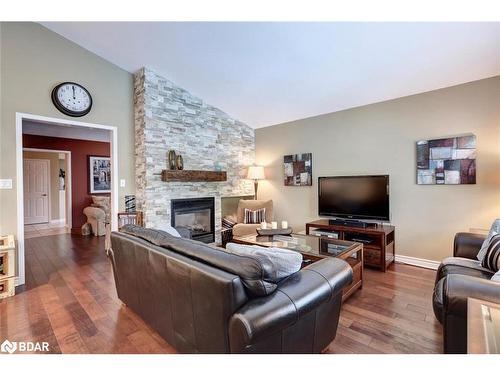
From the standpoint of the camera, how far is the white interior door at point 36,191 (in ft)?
21.4

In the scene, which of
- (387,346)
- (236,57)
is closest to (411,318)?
(387,346)

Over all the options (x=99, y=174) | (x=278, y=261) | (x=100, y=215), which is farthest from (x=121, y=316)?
(x=99, y=174)

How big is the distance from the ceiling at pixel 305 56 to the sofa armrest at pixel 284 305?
2345mm

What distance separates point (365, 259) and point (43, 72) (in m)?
4.77

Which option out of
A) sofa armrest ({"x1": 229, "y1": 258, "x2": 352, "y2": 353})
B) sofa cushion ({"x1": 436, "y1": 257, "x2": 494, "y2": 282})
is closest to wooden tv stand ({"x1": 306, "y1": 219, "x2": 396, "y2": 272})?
sofa cushion ({"x1": 436, "y1": 257, "x2": 494, "y2": 282})

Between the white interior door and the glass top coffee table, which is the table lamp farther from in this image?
the white interior door

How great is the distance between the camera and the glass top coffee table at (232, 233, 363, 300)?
8.16ft

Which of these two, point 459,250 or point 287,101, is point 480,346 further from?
point 287,101

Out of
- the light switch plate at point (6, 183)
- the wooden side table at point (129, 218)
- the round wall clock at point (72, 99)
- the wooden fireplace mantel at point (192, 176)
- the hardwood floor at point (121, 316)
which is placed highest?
the round wall clock at point (72, 99)

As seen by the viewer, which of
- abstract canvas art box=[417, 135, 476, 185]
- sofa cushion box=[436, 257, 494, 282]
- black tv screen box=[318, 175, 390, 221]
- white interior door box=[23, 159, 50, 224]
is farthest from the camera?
white interior door box=[23, 159, 50, 224]

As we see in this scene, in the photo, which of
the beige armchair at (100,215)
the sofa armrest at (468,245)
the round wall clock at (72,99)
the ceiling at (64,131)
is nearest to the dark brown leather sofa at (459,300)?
the sofa armrest at (468,245)

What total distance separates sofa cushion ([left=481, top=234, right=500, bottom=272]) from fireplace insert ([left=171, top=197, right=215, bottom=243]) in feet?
11.9

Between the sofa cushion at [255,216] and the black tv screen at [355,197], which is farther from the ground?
the black tv screen at [355,197]

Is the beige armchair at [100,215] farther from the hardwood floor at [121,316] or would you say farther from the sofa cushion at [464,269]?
the sofa cushion at [464,269]
